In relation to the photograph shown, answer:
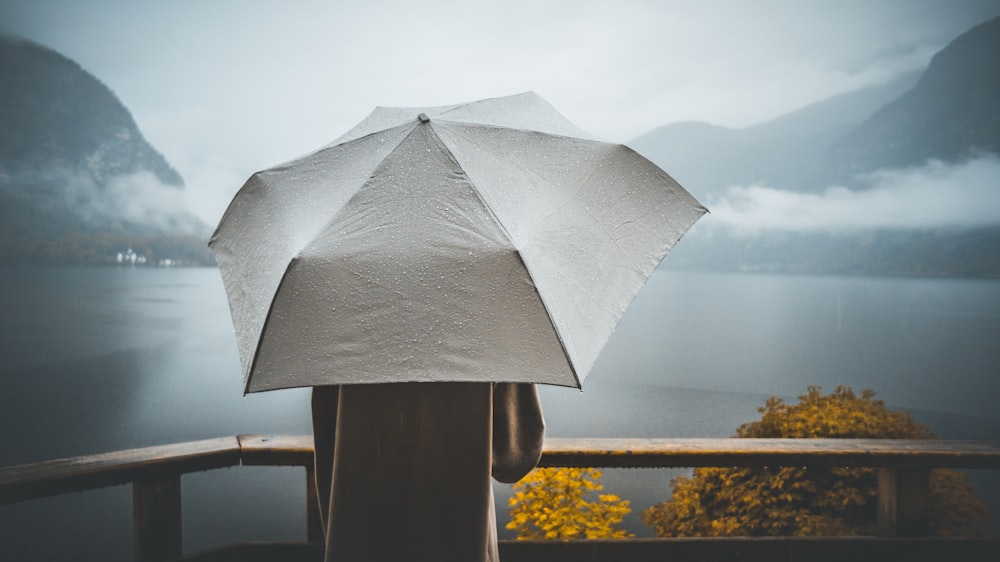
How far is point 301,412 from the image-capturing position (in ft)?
111

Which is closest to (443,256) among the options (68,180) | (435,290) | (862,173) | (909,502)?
(435,290)

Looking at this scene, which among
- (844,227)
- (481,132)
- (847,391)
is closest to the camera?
(481,132)

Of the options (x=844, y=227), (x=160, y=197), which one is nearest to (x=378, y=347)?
(x=160, y=197)

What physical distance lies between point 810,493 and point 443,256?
10.5 ft

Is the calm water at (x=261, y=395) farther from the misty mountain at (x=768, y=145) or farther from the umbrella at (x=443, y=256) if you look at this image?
the misty mountain at (x=768, y=145)

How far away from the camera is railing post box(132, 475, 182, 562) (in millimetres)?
1689

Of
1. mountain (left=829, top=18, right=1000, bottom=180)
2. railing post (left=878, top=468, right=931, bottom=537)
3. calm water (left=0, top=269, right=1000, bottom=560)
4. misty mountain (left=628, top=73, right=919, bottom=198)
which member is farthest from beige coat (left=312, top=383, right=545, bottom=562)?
misty mountain (left=628, top=73, right=919, bottom=198)

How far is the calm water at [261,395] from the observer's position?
22.2 meters

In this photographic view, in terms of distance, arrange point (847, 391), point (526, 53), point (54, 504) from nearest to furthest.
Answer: point (847, 391)
point (54, 504)
point (526, 53)

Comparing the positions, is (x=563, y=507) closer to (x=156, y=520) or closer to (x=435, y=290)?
(x=156, y=520)

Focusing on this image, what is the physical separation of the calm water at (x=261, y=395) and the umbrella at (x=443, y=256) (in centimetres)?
1929

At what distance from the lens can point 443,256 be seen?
3.06 ft

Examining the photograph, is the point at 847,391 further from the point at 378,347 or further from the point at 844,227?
the point at 844,227

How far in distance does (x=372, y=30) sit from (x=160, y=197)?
22488mm
